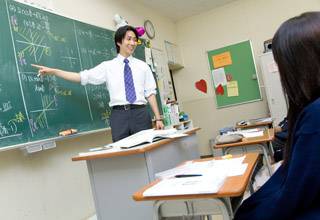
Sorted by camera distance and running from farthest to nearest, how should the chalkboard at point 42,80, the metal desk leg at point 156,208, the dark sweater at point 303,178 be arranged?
the chalkboard at point 42,80 → the metal desk leg at point 156,208 → the dark sweater at point 303,178

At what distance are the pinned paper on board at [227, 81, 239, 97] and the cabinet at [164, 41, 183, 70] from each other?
1.00 metres

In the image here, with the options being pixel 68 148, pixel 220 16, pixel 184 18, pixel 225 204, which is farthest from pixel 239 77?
pixel 225 204

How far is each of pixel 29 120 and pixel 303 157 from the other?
2.04 meters

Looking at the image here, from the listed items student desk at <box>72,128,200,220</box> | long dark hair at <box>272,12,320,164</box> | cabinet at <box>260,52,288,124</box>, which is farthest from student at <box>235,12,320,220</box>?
cabinet at <box>260,52,288,124</box>

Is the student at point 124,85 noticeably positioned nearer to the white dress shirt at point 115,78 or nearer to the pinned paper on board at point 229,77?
the white dress shirt at point 115,78

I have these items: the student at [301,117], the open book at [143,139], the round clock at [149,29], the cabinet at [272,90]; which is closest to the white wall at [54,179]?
the open book at [143,139]

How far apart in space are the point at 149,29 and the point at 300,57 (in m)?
4.29

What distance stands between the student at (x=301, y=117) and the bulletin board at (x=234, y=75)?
4809mm

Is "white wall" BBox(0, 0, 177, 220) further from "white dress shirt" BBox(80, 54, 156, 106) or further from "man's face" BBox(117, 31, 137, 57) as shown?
"man's face" BBox(117, 31, 137, 57)

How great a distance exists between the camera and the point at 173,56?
5691mm

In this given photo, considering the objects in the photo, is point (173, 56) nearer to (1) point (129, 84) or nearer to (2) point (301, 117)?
(1) point (129, 84)

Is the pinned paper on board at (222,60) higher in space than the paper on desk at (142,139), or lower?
higher

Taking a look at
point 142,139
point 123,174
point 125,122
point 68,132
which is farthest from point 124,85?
point 123,174

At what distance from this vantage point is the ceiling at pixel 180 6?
506 centimetres
